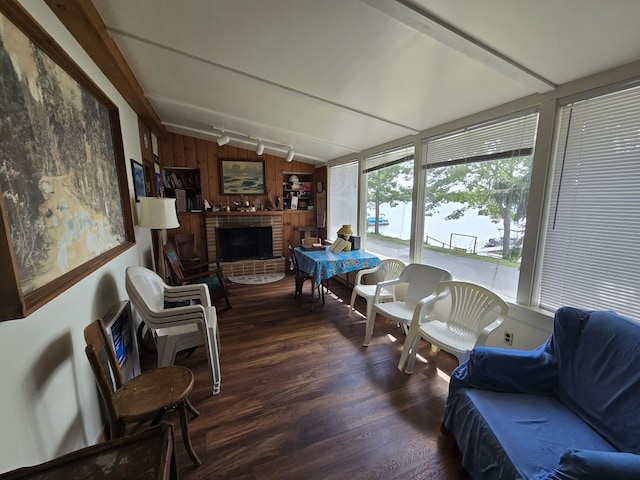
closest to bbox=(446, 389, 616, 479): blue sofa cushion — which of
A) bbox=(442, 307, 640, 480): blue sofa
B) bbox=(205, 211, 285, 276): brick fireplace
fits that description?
bbox=(442, 307, 640, 480): blue sofa

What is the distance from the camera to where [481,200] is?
2.30m

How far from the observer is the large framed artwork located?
0.89 metres

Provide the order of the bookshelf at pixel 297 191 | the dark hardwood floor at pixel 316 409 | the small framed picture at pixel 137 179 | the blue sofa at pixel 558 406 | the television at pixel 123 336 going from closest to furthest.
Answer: the blue sofa at pixel 558 406
the dark hardwood floor at pixel 316 409
the television at pixel 123 336
the small framed picture at pixel 137 179
the bookshelf at pixel 297 191

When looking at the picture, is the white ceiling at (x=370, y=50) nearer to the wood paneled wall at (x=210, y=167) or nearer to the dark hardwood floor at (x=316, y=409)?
the wood paneled wall at (x=210, y=167)

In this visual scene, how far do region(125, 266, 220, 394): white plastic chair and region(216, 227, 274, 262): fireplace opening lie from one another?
273 cm

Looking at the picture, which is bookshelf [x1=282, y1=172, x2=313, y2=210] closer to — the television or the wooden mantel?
the wooden mantel

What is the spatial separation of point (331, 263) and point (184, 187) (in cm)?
330

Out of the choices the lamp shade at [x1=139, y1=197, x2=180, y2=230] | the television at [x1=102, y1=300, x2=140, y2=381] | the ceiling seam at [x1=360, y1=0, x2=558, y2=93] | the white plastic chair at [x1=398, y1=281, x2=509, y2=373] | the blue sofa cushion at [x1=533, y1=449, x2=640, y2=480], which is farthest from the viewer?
the lamp shade at [x1=139, y1=197, x2=180, y2=230]

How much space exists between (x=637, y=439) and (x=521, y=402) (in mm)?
390

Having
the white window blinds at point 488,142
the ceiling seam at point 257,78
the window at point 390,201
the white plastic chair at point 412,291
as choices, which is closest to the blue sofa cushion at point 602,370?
the white plastic chair at point 412,291

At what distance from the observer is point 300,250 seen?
144 inches

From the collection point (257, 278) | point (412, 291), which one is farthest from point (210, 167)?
point (412, 291)

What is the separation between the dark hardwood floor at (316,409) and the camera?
1.42 metres

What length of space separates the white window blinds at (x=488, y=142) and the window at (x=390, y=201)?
0.44 metres
